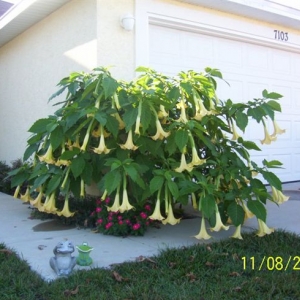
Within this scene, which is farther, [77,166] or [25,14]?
[25,14]

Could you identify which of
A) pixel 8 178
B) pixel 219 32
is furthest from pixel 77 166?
pixel 8 178

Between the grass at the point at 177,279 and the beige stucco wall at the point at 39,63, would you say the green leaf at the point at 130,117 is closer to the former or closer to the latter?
the grass at the point at 177,279

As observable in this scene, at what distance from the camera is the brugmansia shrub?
4.28m

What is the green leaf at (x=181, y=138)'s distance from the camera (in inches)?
169

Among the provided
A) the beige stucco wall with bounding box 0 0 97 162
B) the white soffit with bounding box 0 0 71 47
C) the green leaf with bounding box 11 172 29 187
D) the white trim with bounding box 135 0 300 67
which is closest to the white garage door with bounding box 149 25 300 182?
the white trim with bounding box 135 0 300 67

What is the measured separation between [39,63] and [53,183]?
12.2 feet

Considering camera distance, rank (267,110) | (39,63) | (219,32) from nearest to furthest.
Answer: (267,110) < (219,32) < (39,63)

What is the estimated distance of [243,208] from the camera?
4367mm

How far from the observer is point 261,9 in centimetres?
738

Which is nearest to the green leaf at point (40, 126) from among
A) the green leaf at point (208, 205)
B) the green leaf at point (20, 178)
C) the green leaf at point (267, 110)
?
the green leaf at point (20, 178)

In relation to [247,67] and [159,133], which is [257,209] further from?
[247,67]

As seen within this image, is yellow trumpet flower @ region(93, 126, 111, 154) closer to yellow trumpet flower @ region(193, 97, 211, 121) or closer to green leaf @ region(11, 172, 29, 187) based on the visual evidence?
yellow trumpet flower @ region(193, 97, 211, 121)

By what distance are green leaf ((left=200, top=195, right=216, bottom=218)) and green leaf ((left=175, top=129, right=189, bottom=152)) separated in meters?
0.54

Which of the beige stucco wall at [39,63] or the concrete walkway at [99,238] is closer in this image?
the concrete walkway at [99,238]
